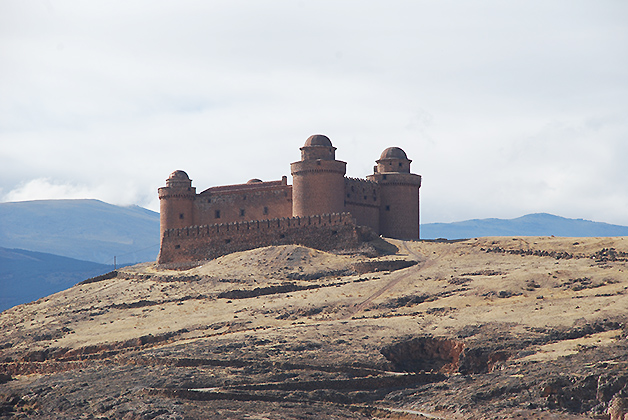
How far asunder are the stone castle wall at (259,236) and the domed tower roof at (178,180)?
282 inches

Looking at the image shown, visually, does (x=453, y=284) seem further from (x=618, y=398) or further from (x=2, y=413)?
(x=2, y=413)

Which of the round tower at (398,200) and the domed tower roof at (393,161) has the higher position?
the domed tower roof at (393,161)

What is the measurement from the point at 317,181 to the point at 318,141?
3.38m

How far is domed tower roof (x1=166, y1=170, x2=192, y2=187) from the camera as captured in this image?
236 ft

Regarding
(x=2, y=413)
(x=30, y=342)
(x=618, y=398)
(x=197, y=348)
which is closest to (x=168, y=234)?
(x=30, y=342)

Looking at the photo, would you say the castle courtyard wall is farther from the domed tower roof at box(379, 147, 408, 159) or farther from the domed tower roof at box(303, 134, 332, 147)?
the domed tower roof at box(379, 147, 408, 159)

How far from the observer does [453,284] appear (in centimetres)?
4741

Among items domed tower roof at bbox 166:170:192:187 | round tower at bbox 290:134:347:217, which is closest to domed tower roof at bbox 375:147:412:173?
round tower at bbox 290:134:347:217

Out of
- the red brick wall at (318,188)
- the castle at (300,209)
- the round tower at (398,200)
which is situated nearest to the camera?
the castle at (300,209)

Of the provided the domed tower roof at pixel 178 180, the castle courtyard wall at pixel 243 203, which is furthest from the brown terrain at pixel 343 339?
the domed tower roof at pixel 178 180

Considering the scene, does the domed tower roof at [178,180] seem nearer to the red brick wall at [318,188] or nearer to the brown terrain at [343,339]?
the red brick wall at [318,188]

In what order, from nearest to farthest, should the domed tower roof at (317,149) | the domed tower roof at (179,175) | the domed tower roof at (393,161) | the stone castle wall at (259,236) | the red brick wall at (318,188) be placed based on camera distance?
the stone castle wall at (259,236) < the red brick wall at (318,188) < the domed tower roof at (317,149) < the domed tower roof at (393,161) < the domed tower roof at (179,175)

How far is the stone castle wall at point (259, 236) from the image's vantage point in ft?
196

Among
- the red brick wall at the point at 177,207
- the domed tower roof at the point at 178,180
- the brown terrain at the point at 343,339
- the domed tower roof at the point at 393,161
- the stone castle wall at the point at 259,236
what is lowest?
the brown terrain at the point at 343,339
